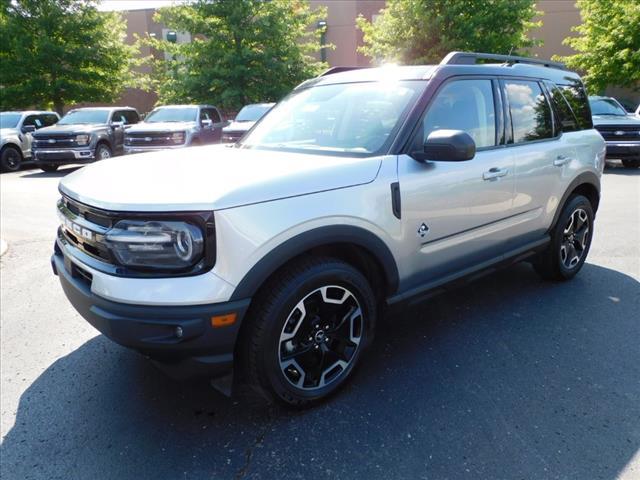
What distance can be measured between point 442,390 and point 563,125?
8.84 ft

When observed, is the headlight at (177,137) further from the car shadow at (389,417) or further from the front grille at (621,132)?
the front grille at (621,132)

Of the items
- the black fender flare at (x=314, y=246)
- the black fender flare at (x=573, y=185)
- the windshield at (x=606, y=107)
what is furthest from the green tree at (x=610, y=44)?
the black fender flare at (x=314, y=246)

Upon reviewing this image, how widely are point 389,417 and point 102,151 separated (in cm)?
1389

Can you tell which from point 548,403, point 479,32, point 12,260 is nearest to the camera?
point 548,403

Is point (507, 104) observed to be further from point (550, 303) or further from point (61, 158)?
point (61, 158)

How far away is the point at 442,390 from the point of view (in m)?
2.84

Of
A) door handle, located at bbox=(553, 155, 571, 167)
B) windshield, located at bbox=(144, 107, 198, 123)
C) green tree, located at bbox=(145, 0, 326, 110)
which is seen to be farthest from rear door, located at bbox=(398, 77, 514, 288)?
green tree, located at bbox=(145, 0, 326, 110)

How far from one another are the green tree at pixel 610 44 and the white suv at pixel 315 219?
18.2 meters

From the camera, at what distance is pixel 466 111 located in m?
3.35

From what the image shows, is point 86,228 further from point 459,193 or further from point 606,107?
point 606,107

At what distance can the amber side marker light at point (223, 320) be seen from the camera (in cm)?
220

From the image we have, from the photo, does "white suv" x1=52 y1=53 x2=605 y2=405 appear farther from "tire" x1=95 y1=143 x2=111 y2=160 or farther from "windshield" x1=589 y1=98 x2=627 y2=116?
"tire" x1=95 y1=143 x2=111 y2=160

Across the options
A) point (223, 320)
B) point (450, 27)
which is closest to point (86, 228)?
point (223, 320)

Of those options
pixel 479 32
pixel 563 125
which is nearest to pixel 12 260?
pixel 563 125
